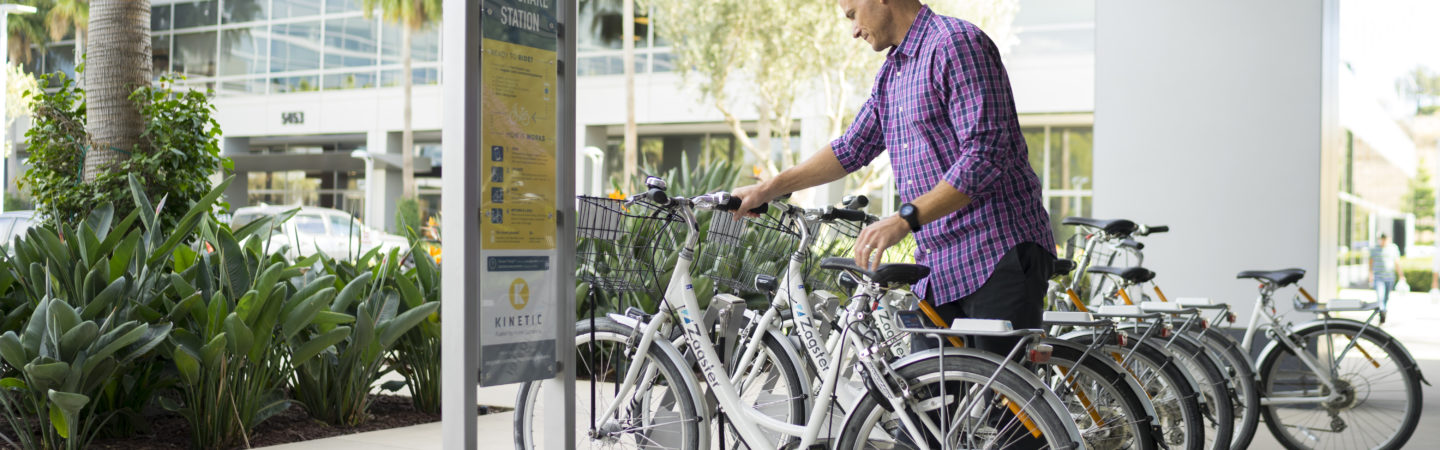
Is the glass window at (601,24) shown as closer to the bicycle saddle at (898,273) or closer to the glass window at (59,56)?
the glass window at (59,56)

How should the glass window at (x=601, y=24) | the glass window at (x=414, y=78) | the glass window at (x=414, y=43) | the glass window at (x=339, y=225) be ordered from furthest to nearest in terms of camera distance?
the glass window at (x=414, y=43) < the glass window at (x=414, y=78) < the glass window at (x=601, y=24) < the glass window at (x=339, y=225)

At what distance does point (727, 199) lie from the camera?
10.4 ft

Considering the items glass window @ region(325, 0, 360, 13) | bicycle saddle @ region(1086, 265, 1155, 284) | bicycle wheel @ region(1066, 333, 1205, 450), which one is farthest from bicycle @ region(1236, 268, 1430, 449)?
glass window @ region(325, 0, 360, 13)

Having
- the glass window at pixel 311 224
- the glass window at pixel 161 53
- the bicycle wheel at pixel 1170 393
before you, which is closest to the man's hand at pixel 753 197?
the bicycle wheel at pixel 1170 393

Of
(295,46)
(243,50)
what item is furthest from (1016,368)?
(243,50)

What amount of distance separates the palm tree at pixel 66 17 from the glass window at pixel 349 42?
29.2 ft

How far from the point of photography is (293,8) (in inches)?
1454

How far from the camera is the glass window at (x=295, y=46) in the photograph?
1427 inches

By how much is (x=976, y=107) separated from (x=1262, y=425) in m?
4.24

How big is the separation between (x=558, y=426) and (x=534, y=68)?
929 millimetres

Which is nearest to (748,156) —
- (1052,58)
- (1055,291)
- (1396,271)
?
(1052,58)

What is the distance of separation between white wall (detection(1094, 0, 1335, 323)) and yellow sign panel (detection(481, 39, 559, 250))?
210 inches

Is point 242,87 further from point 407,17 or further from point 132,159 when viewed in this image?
point 132,159

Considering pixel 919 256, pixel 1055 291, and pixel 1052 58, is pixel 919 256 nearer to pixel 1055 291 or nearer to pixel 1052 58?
pixel 1055 291
